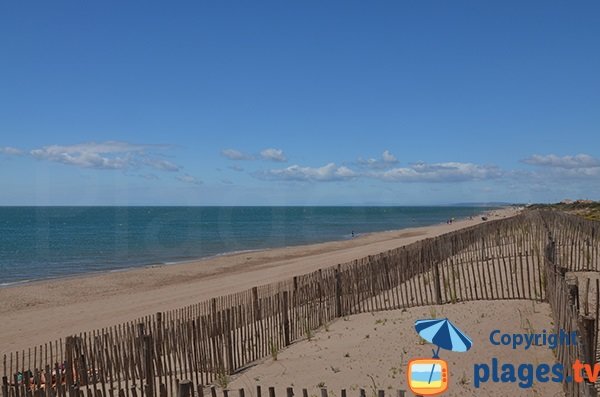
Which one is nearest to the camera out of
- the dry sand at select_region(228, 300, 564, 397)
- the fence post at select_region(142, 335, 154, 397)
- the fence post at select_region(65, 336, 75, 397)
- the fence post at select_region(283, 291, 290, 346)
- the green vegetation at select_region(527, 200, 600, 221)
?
the fence post at select_region(65, 336, 75, 397)

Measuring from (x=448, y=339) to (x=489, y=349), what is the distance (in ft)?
7.82

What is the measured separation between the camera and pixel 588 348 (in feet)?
18.8

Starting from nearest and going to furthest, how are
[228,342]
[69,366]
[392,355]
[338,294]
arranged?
[69,366]
[392,355]
[228,342]
[338,294]

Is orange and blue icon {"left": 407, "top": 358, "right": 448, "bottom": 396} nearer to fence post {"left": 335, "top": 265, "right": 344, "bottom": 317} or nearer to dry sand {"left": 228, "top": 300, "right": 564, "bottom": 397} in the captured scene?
dry sand {"left": 228, "top": 300, "right": 564, "bottom": 397}

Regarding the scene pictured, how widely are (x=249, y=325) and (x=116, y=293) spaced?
59.5 feet

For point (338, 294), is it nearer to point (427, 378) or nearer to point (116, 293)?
point (427, 378)

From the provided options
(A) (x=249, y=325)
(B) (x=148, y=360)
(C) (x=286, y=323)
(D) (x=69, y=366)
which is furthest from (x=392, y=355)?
(D) (x=69, y=366)

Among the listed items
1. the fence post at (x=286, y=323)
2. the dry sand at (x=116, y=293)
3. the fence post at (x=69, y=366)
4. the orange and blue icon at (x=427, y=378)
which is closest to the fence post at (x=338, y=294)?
the fence post at (x=286, y=323)

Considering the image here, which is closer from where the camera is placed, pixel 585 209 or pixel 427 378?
pixel 427 378

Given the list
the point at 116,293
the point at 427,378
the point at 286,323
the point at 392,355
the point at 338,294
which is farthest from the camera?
the point at 116,293

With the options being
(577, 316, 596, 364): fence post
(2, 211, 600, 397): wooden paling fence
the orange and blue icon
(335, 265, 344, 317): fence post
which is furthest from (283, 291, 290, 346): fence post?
(577, 316, 596, 364): fence post

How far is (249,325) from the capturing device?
410 inches

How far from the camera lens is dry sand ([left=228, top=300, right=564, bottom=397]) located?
26.6 feet

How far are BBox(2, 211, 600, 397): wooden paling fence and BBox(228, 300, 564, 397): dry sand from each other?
44 centimetres
